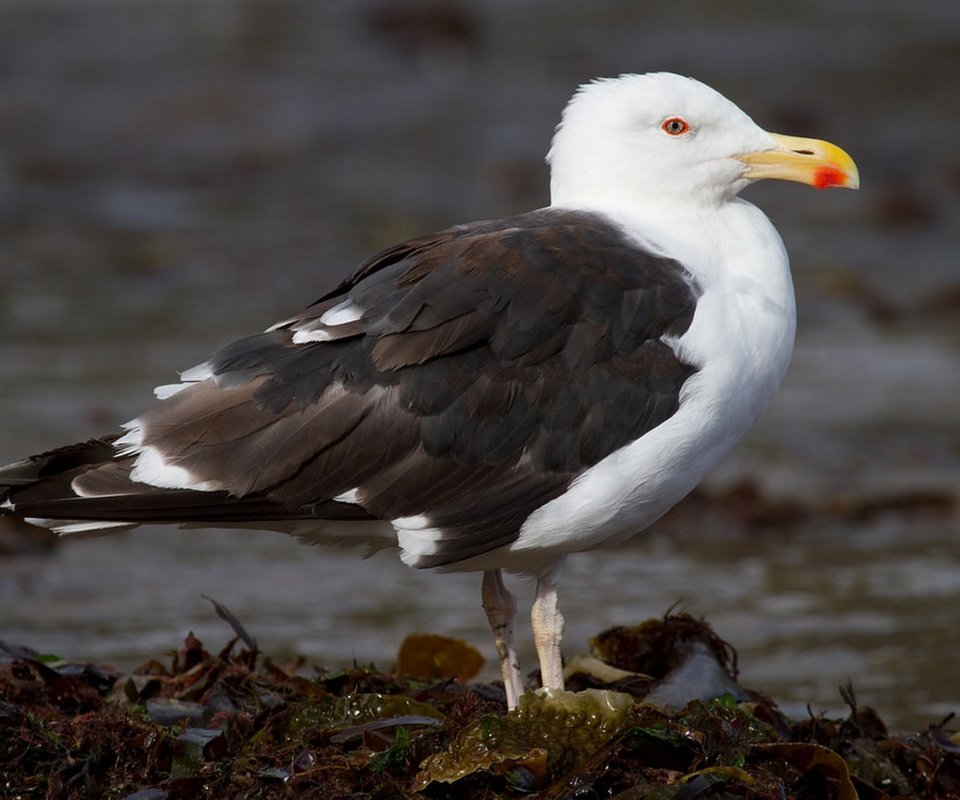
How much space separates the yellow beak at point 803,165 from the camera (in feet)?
17.4

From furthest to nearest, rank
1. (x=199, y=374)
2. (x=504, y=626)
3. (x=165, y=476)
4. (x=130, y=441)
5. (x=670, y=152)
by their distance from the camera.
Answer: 1. (x=670, y=152)
2. (x=504, y=626)
3. (x=199, y=374)
4. (x=130, y=441)
5. (x=165, y=476)

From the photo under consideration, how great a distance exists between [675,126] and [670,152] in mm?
111

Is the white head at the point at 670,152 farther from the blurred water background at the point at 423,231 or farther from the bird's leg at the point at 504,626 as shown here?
the blurred water background at the point at 423,231

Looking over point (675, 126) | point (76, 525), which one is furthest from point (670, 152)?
point (76, 525)

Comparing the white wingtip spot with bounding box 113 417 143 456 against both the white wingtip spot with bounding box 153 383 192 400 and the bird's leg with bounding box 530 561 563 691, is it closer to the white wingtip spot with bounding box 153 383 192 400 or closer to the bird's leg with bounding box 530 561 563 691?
the white wingtip spot with bounding box 153 383 192 400

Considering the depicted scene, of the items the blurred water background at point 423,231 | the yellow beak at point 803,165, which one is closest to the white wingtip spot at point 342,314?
the yellow beak at point 803,165

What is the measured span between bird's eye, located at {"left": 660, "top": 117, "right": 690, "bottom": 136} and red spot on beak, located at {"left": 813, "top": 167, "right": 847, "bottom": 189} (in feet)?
1.39

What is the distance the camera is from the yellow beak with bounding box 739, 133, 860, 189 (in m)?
5.29

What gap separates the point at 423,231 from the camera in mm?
13789

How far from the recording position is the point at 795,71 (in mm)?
17234

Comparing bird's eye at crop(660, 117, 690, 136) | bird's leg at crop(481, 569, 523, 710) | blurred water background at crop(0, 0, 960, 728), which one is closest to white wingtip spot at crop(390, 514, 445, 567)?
bird's leg at crop(481, 569, 523, 710)

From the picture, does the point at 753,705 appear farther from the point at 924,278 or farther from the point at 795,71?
the point at 795,71

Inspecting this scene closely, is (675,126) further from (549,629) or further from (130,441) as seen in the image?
(130,441)

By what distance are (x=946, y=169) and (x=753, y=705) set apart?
11179 mm
